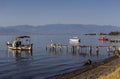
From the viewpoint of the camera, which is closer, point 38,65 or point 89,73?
point 89,73

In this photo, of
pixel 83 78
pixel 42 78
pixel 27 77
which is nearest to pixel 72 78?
pixel 83 78

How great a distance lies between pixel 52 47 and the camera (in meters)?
90.1

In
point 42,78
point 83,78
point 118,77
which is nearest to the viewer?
point 118,77

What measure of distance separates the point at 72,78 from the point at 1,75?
→ 1309 cm

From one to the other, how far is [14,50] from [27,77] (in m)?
50.3

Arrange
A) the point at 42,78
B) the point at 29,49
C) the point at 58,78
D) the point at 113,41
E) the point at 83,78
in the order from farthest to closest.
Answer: the point at 113,41 → the point at 29,49 → the point at 42,78 → the point at 58,78 → the point at 83,78

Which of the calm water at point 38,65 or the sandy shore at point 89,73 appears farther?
the calm water at point 38,65

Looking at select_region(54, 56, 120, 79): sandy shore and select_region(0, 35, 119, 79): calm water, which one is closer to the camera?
select_region(54, 56, 120, 79): sandy shore

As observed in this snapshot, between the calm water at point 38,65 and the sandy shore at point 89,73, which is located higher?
the sandy shore at point 89,73

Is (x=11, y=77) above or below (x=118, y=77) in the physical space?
below

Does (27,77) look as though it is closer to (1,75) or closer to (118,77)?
(1,75)

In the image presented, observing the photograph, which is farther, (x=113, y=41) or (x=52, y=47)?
(x=113, y=41)

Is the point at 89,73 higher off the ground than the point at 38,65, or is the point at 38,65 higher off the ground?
the point at 89,73

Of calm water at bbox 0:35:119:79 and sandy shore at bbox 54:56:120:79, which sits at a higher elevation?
sandy shore at bbox 54:56:120:79
